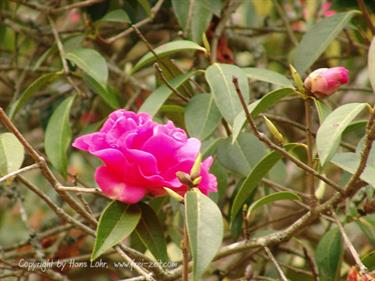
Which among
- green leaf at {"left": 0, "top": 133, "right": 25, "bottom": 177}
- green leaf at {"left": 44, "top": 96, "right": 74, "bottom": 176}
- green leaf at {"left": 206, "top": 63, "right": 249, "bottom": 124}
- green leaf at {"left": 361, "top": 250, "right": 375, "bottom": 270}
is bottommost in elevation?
green leaf at {"left": 361, "top": 250, "right": 375, "bottom": 270}

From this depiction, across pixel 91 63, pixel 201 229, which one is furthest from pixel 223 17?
pixel 201 229

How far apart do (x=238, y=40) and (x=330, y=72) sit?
89cm

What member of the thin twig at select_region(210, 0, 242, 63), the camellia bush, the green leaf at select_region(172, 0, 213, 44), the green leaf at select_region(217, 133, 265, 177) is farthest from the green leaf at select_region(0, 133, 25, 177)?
the thin twig at select_region(210, 0, 242, 63)

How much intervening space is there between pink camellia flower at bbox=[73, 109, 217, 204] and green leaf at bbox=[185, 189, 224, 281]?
79 mm

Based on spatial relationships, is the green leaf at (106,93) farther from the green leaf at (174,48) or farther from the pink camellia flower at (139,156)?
the pink camellia flower at (139,156)

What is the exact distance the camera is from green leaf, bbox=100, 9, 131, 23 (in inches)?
57.2

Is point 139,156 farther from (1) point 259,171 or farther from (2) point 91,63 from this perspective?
(2) point 91,63

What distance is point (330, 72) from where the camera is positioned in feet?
3.15

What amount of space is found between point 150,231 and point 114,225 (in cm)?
8

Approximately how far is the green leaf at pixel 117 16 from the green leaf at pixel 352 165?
0.61 meters

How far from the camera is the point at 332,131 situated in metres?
0.87

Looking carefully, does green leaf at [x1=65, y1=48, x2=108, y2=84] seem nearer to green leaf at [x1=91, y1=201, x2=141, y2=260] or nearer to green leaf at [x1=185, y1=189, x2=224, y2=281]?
green leaf at [x1=91, y1=201, x2=141, y2=260]

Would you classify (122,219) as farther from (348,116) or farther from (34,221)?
(34,221)

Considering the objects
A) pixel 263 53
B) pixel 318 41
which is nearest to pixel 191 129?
pixel 318 41
